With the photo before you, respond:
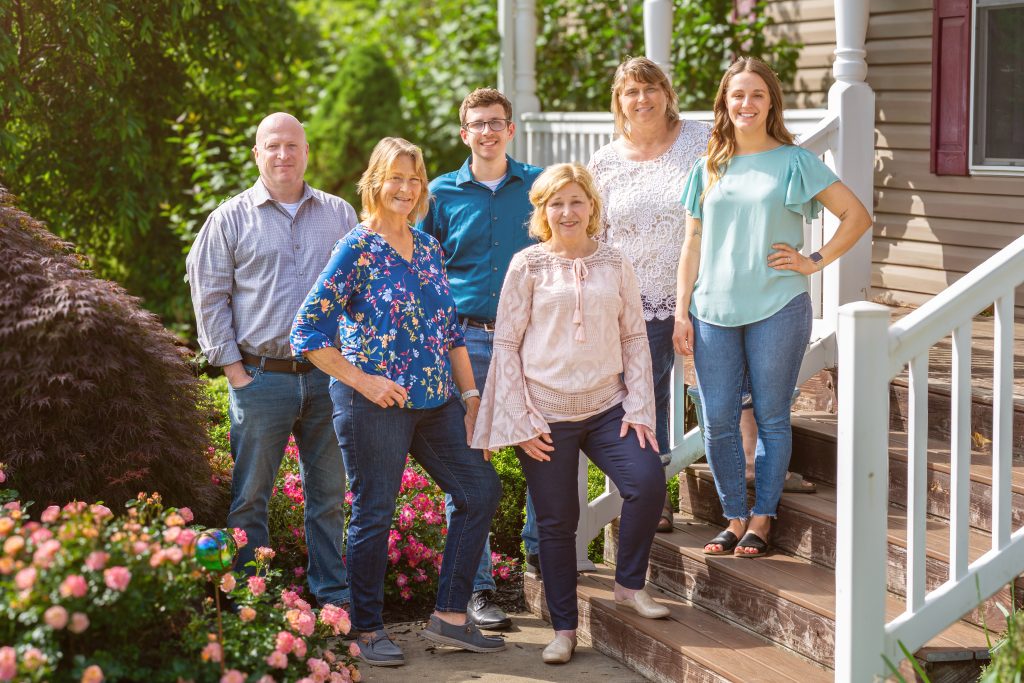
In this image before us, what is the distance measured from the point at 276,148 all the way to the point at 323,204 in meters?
0.25

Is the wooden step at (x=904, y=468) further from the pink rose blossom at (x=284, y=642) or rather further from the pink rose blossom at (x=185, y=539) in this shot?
the pink rose blossom at (x=185, y=539)

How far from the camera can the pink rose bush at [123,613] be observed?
8.80 ft

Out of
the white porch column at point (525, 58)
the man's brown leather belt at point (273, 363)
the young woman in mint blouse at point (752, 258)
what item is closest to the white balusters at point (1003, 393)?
the young woman in mint blouse at point (752, 258)

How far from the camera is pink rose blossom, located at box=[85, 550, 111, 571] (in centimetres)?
271

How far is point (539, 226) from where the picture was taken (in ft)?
12.6

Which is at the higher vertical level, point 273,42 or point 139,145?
point 273,42

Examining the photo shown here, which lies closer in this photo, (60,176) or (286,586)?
(286,586)

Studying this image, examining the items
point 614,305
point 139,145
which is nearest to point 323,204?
point 614,305

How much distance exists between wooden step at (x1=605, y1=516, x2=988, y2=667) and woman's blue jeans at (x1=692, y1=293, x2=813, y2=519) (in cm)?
23

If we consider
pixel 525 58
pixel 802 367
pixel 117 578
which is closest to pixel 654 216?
pixel 802 367

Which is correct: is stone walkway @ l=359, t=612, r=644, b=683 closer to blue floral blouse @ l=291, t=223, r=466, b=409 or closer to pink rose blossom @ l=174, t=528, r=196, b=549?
blue floral blouse @ l=291, t=223, r=466, b=409

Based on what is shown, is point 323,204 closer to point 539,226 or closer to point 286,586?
point 539,226

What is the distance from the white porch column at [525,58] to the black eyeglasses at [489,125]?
3783 mm

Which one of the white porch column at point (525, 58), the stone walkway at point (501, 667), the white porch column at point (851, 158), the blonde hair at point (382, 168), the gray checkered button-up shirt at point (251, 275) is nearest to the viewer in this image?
the blonde hair at point (382, 168)
